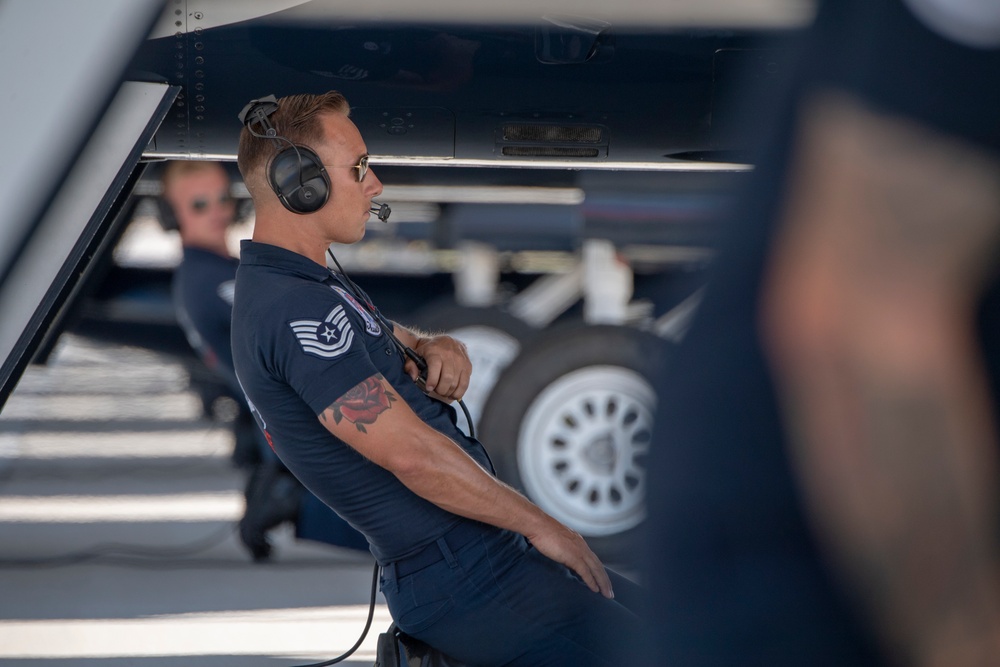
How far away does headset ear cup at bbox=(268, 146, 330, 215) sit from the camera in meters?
1.81

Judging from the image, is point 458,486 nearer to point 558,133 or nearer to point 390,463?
point 390,463

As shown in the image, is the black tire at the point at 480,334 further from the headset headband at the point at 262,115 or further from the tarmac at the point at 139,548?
the headset headband at the point at 262,115

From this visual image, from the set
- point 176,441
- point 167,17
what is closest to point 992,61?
point 167,17

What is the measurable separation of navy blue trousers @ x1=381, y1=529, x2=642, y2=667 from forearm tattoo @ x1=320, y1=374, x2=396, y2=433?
27cm

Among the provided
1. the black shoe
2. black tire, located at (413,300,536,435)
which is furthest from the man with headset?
the black shoe

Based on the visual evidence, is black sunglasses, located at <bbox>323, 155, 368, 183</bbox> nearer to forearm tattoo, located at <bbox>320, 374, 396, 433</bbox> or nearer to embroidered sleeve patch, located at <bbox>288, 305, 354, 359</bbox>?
embroidered sleeve patch, located at <bbox>288, 305, 354, 359</bbox>

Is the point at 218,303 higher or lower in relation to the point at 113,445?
higher

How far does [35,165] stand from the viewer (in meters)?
2.32

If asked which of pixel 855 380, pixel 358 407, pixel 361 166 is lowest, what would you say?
pixel 358 407

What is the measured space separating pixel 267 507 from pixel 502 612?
9.25 ft

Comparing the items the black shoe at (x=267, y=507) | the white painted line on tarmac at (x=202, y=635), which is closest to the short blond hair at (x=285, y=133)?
the white painted line on tarmac at (x=202, y=635)

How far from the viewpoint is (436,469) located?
5.37 ft

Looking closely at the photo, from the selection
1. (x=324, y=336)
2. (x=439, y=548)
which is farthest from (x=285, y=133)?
(x=439, y=548)

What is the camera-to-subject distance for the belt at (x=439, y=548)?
5.69 feet
